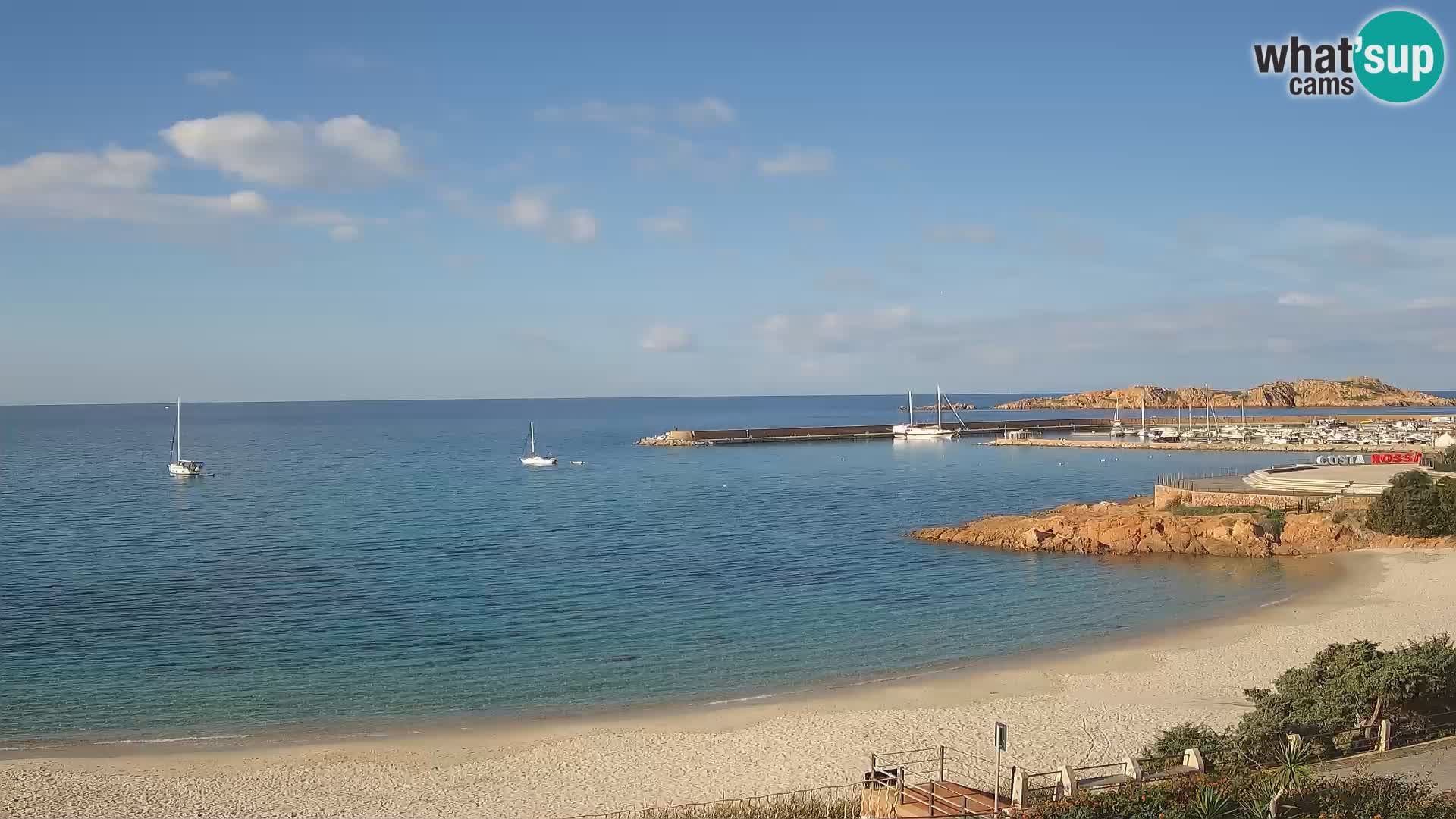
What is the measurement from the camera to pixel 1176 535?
159 feet

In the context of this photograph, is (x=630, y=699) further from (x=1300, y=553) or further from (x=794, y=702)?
(x=1300, y=553)

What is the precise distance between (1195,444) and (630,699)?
10435cm

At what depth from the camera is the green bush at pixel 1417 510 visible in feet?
148

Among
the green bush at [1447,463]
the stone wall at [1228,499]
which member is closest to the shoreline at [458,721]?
the stone wall at [1228,499]

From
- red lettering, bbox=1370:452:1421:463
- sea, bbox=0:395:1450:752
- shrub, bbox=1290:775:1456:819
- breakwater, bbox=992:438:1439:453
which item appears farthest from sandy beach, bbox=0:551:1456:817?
breakwater, bbox=992:438:1439:453

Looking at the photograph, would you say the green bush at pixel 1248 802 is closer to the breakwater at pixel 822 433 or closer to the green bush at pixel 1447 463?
the green bush at pixel 1447 463

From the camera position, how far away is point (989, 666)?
29141 mm

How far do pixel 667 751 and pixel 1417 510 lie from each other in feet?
129

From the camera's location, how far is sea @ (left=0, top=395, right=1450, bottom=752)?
1051 inches

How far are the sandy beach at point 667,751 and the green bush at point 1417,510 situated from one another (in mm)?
20537

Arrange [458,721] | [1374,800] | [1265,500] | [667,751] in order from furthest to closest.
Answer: [1265,500] → [458,721] → [667,751] → [1374,800]

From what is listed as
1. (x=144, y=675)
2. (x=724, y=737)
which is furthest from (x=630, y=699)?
(x=144, y=675)

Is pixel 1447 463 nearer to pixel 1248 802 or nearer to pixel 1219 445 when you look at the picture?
pixel 1248 802

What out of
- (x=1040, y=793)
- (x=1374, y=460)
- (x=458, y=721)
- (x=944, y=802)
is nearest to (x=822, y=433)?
(x=1374, y=460)
